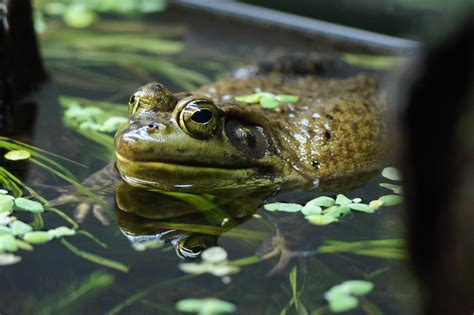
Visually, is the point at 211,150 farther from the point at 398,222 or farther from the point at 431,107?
the point at 431,107

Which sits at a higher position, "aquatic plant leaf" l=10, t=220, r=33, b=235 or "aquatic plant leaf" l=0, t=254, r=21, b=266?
"aquatic plant leaf" l=10, t=220, r=33, b=235

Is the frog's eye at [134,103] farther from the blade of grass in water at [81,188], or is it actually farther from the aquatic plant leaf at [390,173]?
the aquatic plant leaf at [390,173]

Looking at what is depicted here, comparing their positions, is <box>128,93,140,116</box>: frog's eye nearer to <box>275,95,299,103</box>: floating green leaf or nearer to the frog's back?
the frog's back

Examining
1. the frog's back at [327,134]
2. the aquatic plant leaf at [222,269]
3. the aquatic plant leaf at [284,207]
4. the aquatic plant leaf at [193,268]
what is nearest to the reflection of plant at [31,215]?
the aquatic plant leaf at [193,268]

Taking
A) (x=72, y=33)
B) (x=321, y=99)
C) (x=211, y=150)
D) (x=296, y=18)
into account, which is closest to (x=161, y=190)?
(x=211, y=150)

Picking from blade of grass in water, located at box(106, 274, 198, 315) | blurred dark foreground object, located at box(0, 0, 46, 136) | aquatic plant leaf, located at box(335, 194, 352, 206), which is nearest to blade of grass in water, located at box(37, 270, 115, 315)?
blade of grass in water, located at box(106, 274, 198, 315)

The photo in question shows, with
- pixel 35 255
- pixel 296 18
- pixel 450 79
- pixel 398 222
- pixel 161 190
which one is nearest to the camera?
pixel 450 79
